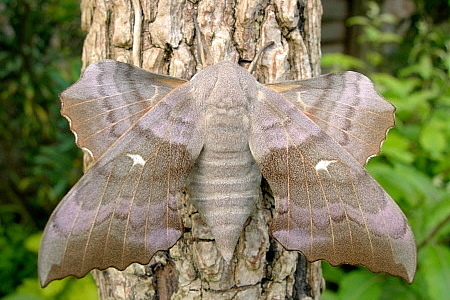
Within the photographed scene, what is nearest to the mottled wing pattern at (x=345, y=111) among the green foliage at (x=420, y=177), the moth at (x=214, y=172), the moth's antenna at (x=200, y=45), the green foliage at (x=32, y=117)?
the moth at (x=214, y=172)

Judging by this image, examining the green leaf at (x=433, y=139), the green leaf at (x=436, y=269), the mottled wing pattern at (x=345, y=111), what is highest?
the mottled wing pattern at (x=345, y=111)

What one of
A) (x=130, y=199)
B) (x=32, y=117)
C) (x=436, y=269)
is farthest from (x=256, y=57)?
(x=32, y=117)

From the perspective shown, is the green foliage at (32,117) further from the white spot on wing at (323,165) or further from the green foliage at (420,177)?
the white spot on wing at (323,165)

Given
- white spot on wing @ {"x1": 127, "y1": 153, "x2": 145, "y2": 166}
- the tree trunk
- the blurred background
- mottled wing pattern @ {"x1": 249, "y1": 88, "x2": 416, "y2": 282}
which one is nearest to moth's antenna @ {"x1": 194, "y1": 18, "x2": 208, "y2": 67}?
the tree trunk

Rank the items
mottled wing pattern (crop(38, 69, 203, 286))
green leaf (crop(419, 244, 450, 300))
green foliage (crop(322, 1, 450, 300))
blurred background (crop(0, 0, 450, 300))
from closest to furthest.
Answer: mottled wing pattern (crop(38, 69, 203, 286))
green leaf (crop(419, 244, 450, 300))
green foliage (crop(322, 1, 450, 300))
blurred background (crop(0, 0, 450, 300))

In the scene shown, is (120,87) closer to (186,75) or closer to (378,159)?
(186,75)

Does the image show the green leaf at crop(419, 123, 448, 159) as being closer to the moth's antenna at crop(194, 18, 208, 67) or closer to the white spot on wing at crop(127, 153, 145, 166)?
the moth's antenna at crop(194, 18, 208, 67)

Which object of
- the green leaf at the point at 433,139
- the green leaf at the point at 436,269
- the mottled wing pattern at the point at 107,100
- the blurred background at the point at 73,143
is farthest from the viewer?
the green leaf at the point at 433,139
